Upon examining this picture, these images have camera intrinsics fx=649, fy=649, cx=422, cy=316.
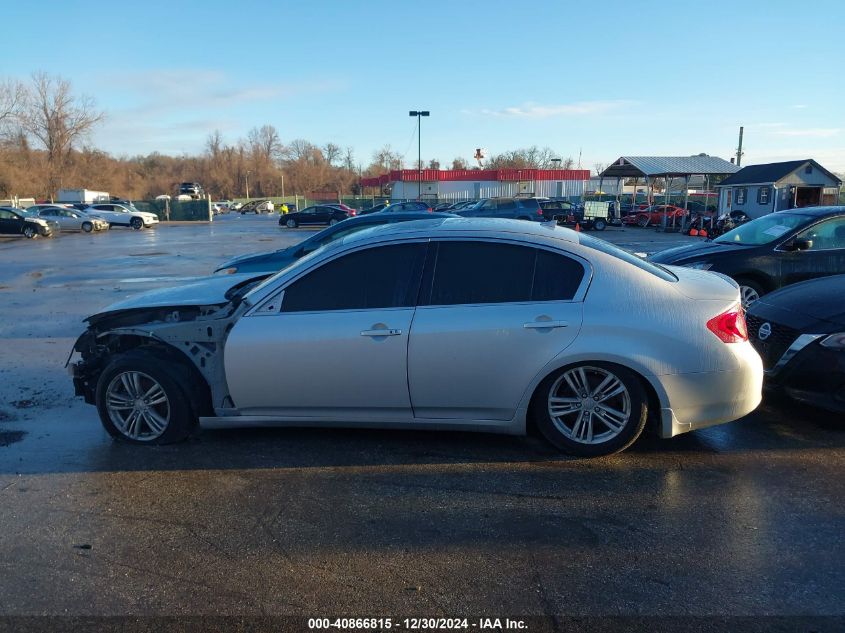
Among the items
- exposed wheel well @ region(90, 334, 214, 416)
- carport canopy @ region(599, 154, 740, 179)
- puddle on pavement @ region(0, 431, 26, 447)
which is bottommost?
puddle on pavement @ region(0, 431, 26, 447)

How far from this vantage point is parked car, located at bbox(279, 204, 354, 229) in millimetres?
44572

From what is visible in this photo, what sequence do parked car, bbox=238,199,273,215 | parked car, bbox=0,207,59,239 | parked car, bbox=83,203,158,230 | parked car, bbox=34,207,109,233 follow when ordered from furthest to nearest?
parked car, bbox=238,199,273,215, parked car, bbox=83,203,158,230, parked car, bbox=34,207,109,233, parked car, bbox=0,207,59,239

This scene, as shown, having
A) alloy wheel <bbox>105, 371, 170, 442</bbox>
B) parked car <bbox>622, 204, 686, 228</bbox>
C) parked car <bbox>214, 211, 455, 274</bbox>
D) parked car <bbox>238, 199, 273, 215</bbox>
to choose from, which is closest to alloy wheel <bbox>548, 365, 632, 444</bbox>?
alloy wheel <bbox>105, 371, 170, 442</bbox>

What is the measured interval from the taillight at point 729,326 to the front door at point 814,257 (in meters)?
4.98

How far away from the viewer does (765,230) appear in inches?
356

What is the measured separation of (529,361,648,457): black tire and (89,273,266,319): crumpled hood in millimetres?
2331

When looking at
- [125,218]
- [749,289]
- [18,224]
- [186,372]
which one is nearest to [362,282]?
[186,372]

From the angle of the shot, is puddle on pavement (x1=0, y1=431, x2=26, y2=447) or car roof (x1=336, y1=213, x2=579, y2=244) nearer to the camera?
car roof (x1=336, y1=213, x2=579, y2=244)

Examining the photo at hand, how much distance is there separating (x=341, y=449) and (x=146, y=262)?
17.2m

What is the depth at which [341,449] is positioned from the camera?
15.1 ft

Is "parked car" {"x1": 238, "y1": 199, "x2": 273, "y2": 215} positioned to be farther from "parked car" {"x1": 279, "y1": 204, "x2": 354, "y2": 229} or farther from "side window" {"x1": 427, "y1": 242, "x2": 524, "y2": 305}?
"side window" {"x1": 427, "y1": 242, "x2": 524, "y2": 305}

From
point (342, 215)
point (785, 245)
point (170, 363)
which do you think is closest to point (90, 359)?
point (170, 363)

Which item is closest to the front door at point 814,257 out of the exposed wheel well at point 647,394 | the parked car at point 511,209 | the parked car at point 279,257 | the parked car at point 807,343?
the parked car at point 807,343

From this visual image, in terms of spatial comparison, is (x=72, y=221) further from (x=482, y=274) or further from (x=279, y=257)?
(x=482, y=274)
